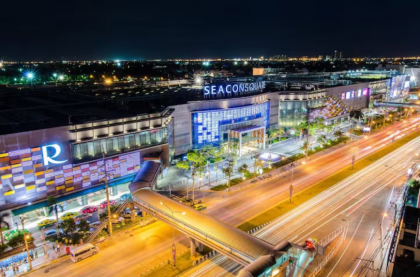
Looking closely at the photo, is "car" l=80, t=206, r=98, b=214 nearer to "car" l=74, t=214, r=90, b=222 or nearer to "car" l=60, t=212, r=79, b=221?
"car" l=74, t=214, r=90, b=222

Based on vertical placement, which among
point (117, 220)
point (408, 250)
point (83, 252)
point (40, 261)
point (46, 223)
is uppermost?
point (408, 250)

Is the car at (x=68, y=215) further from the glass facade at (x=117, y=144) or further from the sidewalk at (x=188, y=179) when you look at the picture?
the sidewalk at (x=188, y=179)

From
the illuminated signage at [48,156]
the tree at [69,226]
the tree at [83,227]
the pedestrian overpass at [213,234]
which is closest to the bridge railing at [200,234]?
the pedestrian overpass at [213,234]

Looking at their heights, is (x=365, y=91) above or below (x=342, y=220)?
above

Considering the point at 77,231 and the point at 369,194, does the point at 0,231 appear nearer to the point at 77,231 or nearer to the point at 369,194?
the point at 77,231

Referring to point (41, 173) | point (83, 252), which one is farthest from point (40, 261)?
point (41, 173)

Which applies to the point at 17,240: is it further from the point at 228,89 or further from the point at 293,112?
the point at 293,112
